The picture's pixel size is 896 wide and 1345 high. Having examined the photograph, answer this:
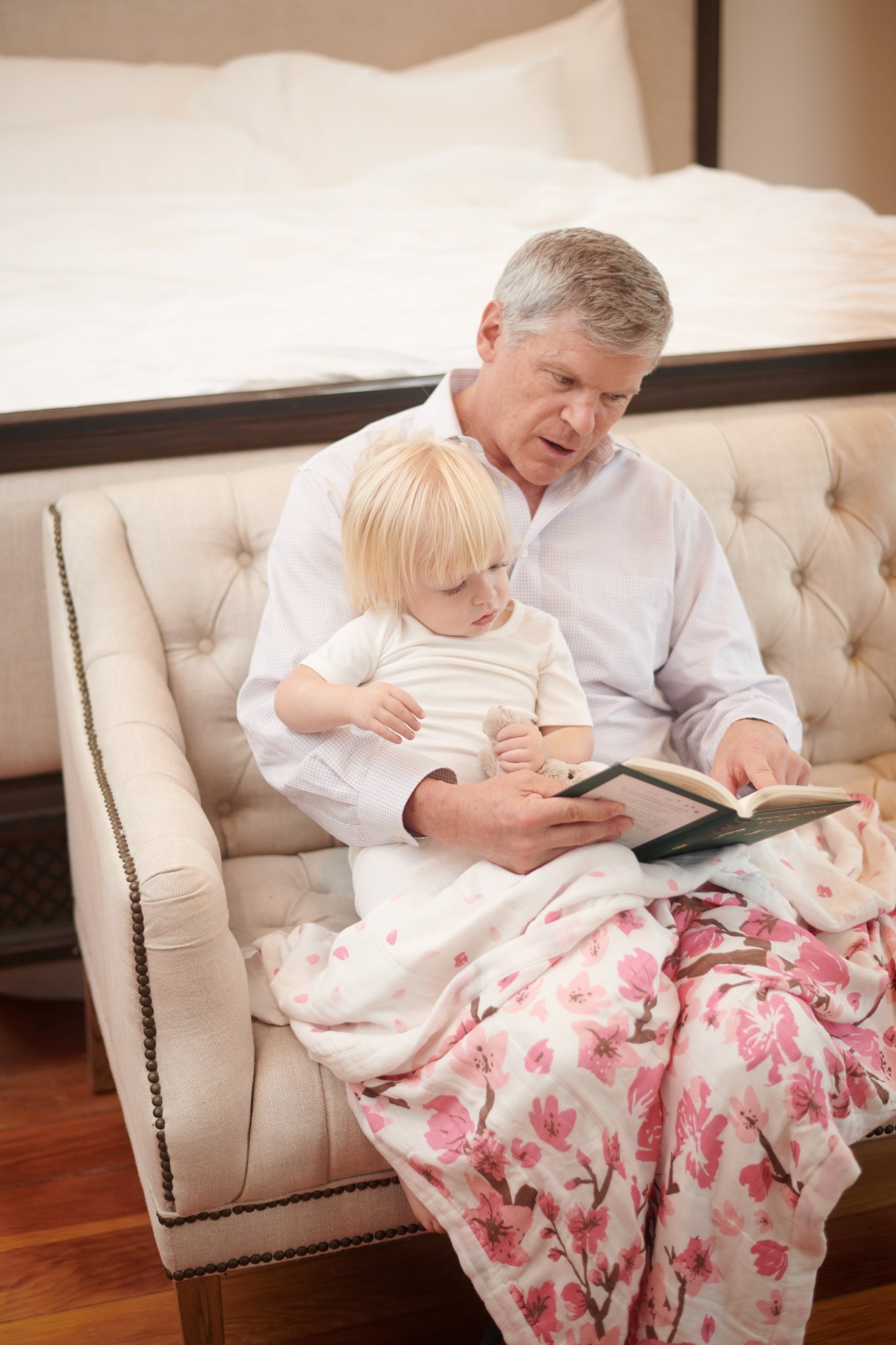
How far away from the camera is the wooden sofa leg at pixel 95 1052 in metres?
1.84

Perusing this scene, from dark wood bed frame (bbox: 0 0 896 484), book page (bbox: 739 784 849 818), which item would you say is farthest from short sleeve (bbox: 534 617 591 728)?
dark wood bed frame (bbox: 0 0 896 484)

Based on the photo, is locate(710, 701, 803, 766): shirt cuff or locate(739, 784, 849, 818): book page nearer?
locate(739, 784, 849, 818): book page

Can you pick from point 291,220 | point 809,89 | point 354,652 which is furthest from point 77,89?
point 809,89

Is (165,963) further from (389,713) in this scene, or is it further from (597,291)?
(597,291)

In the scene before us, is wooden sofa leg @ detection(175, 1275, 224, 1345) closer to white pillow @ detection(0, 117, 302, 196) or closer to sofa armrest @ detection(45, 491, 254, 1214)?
sofa armrest @ detection(45, 491, 254, 1214)

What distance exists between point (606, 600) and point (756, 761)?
315mm

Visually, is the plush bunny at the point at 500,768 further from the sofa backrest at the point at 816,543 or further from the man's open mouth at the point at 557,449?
the sofa backrest at the point at 816,543

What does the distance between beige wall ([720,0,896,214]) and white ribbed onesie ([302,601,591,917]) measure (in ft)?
4.02

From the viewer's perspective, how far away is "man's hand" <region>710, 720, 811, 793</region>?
1444mm

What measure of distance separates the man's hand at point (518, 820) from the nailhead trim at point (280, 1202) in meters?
0.38

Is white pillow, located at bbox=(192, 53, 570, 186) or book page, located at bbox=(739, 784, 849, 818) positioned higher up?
white pillow, located at bbox=(192, 53, 570, 186)

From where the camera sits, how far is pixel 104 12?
5.58ft

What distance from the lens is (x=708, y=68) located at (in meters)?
1.98

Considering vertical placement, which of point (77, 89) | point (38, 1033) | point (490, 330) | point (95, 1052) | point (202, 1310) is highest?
point (77, 89)
